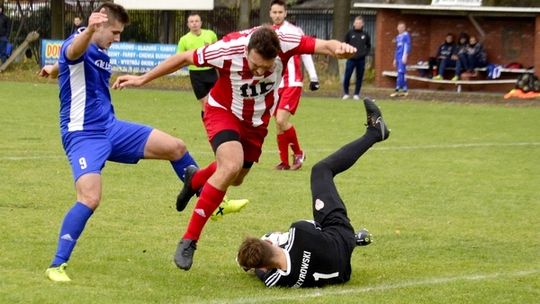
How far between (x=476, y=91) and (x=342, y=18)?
5661mm

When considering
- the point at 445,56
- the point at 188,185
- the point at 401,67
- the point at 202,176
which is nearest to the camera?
the point at 202,176

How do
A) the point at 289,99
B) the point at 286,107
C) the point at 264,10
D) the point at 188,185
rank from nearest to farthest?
1. the point at 188,185
2. the point at 286,107
3. the point at 289,99
4. the point at 264,10

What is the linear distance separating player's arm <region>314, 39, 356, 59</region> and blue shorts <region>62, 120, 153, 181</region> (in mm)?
1506

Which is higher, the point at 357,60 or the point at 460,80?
the point at 357,60

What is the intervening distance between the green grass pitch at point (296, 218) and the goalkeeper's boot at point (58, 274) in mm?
71

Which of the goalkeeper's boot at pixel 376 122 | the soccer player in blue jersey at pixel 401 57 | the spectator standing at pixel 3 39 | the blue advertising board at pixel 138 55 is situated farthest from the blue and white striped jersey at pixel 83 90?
the spectator standing at pixel 3 39

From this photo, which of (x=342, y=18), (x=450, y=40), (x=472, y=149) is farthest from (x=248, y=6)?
(x=472, y=149)

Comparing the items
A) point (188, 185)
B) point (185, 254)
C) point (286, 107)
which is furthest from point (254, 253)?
point (286, 107)

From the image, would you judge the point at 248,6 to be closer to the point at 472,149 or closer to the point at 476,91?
the point at 476,91

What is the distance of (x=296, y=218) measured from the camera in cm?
1059

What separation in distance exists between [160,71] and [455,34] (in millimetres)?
25652

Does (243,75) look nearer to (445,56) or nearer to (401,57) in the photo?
(401,57)

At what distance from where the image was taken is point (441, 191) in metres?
12.8

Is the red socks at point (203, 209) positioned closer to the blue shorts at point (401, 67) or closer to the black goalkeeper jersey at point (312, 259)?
the black goalkeeper jersey at point (312, 259)
